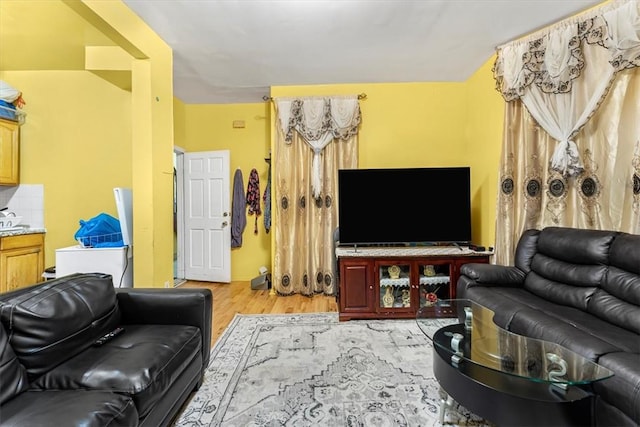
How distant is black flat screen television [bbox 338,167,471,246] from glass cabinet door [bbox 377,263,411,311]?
11.5 inches

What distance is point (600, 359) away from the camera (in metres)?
1.44

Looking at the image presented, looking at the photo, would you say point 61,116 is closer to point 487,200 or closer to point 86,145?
point 86,145

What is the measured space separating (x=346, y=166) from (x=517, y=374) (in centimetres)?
303

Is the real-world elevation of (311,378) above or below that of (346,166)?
below

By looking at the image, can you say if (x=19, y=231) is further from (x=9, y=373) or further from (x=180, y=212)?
(x=9, y=373)

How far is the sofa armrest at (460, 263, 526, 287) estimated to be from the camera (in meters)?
2.60

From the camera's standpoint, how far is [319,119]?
3.99 metres

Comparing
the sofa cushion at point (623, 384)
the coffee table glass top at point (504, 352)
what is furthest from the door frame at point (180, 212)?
the sofa cushion at point (623, 384)

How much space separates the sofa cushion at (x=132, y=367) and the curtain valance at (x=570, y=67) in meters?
3.04

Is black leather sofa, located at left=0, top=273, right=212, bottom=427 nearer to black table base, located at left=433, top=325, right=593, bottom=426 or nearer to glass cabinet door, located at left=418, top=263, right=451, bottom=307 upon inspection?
black table base, located at left=433, top=325, right=593, bottom=426

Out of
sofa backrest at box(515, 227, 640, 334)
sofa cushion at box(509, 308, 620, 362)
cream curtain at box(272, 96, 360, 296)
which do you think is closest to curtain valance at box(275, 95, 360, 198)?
cream curtain at box(272, 96, 360, 296)

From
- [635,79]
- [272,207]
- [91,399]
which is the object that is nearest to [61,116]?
[272,207]

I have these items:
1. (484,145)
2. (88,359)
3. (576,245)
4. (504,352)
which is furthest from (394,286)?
(88,359)

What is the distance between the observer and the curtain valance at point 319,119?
3.98m
